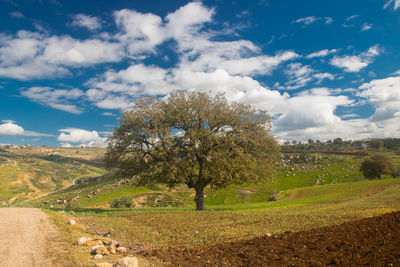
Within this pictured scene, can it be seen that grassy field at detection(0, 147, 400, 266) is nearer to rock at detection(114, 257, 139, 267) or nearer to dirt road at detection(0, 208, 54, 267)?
dirt road at detection(0, 208, 54, 267)

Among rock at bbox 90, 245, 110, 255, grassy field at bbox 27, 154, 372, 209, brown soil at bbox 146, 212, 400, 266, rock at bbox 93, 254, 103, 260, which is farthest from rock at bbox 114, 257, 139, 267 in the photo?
grassy field at bbox 27, 154, 372, 209

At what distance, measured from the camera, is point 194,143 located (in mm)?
28156

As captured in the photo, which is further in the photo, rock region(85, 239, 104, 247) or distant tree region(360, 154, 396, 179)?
distant tree region(360, 154, 396, 179)

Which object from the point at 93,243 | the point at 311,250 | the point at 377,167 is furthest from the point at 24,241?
the point at 377,167

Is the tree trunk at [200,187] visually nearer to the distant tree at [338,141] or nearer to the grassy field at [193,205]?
the grassy field at [193,205]

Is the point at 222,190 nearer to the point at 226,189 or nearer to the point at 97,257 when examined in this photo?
the point at 226,189

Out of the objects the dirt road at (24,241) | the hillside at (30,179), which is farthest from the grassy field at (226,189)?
the hillside at (30,179)

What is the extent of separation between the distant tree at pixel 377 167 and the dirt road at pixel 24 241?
83385mm

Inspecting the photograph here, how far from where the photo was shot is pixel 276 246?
33.9ft

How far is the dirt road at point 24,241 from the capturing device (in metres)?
9.96

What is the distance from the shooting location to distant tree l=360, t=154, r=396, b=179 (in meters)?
71.2

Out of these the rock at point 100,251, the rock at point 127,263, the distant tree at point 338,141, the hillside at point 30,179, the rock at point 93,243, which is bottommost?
the hillside at point 30,179

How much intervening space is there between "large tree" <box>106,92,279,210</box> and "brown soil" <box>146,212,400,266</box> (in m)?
16.1

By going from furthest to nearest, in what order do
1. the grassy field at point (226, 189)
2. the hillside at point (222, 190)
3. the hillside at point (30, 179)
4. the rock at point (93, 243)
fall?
the hillside at point (30, 179)
the grassy field at point (226, 189)
the hillside at point (222, 190)
the rock at point (93, 243)
